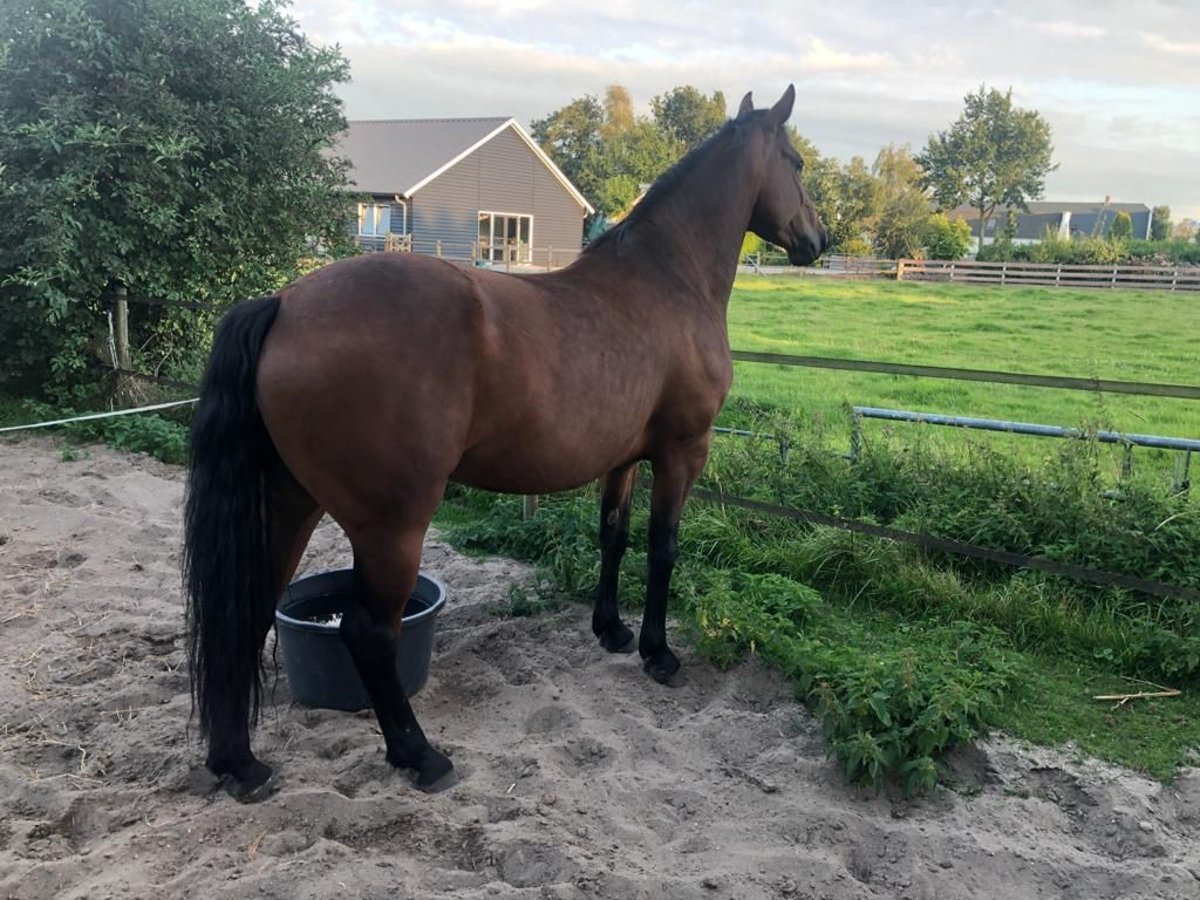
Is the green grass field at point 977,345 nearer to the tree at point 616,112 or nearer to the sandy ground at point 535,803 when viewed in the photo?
the sandy ground at point 535,803

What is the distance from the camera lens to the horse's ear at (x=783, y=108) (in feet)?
12.2

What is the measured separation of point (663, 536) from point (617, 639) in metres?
0.51

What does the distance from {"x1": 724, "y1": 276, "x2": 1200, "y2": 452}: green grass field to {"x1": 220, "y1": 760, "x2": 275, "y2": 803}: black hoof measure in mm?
3895

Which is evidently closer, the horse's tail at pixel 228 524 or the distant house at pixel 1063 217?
the horse's tail at pixel 228 524

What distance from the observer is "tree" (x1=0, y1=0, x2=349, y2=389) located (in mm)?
6633

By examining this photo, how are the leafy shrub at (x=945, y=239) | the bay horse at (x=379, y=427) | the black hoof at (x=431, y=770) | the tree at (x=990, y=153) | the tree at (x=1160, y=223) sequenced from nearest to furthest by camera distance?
the bay horse at (x=379, y=427) → the black hoof at (x=431, y=770) → the leafy shrub at (x=945, y=239) → the tree at (x=990, y=153) → the tree at (x=1160, y=223)

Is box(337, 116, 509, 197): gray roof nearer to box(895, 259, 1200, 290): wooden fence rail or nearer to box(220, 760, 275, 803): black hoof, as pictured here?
box(895, 259, 1200, 290): wooden fence rail

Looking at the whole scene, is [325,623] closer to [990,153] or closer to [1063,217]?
[990,153]

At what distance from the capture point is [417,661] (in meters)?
3.25

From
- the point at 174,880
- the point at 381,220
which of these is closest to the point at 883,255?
the point at 381,220

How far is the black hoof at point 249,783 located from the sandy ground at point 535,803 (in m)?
0.04

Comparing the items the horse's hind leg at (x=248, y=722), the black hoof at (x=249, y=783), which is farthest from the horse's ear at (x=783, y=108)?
the black hoof at (x=249, y=783)

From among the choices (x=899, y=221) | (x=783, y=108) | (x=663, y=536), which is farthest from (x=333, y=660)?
(x=899, y=221)

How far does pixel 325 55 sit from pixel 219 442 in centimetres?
685
